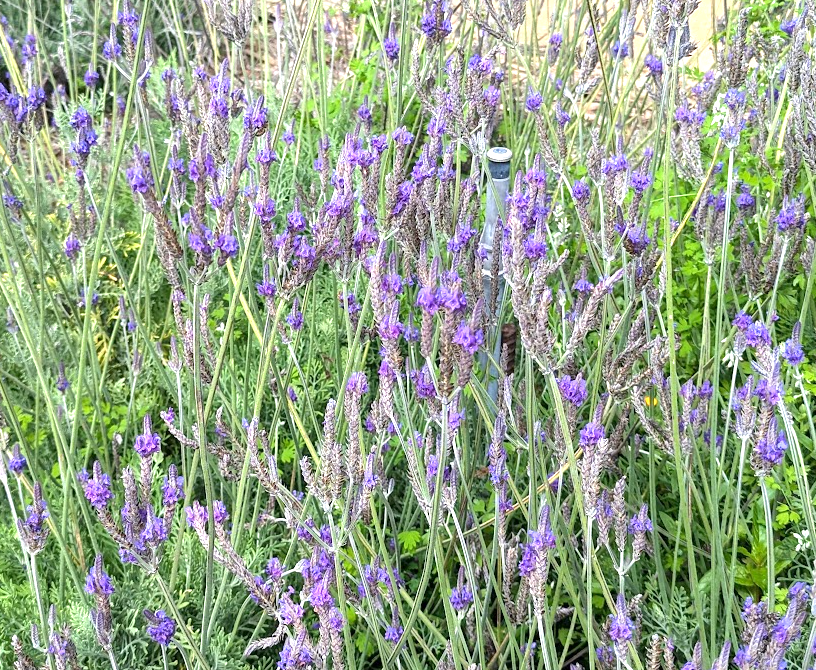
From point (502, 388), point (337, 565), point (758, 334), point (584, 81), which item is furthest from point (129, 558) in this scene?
point (584, 81)

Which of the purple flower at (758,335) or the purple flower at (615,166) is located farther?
the purple flower at (615,166)

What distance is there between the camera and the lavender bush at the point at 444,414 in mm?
1104

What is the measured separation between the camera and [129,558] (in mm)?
1259

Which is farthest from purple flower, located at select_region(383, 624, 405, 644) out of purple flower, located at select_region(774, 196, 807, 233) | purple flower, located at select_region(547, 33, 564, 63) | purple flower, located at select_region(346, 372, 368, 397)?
purple flower, located at select_region(547, 33, 564, 63)

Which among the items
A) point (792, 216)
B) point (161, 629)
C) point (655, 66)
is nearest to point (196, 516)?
point (161, 629)

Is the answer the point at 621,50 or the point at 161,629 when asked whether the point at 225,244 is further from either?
the point at 621,50

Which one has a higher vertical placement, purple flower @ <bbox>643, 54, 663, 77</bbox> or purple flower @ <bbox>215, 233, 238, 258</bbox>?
purple flower @ <bbox>643, 54, 663, 77</bbox>

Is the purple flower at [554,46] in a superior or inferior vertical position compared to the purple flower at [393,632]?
superior

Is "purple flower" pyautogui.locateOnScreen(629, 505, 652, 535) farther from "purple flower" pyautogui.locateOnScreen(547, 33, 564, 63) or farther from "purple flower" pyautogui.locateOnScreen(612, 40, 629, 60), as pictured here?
"purple flower" pyautogui.locateOnScreen(547, 33, 564, 63)

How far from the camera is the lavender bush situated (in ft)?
3.62

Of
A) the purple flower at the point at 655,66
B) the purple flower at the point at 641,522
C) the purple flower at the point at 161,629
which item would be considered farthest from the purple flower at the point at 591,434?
the purple flower at the point at 655,66

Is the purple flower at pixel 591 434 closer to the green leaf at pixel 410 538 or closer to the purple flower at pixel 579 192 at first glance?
the purple flower at pixel 579 192

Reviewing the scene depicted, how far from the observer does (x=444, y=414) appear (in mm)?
972

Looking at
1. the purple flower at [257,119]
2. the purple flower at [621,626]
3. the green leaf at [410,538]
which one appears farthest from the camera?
the green leaf at [410,538]
